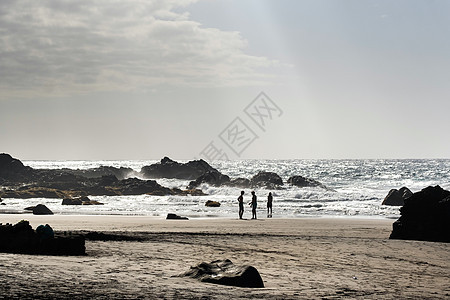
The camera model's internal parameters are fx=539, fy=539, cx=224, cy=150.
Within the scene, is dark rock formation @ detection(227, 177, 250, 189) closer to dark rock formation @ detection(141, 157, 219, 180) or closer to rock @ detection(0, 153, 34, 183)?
dark rock formation @ detection(141, 157, 219, 180)

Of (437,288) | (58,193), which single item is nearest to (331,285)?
(437,288)

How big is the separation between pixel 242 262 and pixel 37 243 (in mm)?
5033

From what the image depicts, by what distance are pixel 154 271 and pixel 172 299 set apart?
9.65ft

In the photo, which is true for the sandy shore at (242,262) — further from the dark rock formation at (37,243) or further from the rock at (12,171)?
the rock at (12,171)

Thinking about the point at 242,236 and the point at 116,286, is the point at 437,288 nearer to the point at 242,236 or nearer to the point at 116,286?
the point at 116,286

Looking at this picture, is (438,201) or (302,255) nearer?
(302,255)

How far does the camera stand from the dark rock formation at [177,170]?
371 feet

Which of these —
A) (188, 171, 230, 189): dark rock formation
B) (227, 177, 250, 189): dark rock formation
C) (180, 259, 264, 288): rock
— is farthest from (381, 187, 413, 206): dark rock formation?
(180, 259, 264, 288): rock

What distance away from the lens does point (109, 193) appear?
213 feet

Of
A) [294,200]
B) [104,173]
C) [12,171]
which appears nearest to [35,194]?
[294,200]

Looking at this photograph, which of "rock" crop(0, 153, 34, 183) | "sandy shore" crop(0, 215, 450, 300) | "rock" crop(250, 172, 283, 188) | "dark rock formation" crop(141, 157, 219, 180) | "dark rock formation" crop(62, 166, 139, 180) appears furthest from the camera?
"dark rock formation" crop(62, 166, 139, 180)

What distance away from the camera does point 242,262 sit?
13562 mm

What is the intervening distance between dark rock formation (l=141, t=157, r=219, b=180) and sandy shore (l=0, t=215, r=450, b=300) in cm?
9264

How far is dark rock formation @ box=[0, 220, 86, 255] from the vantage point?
1295 cm
